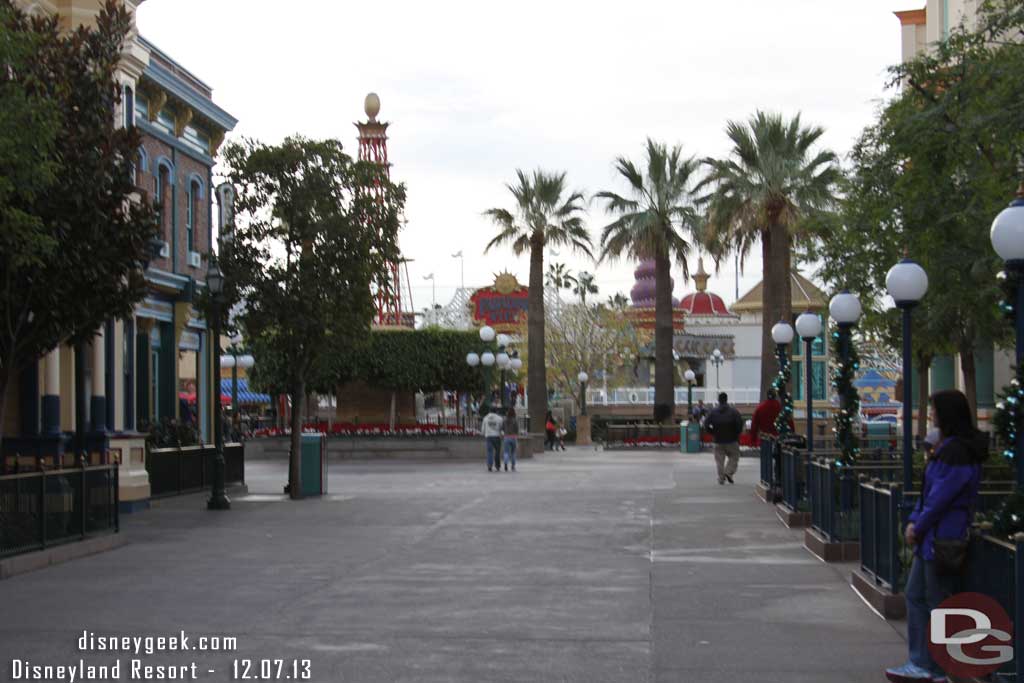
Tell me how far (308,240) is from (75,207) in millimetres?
8324

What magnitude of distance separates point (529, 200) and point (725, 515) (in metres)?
29.0

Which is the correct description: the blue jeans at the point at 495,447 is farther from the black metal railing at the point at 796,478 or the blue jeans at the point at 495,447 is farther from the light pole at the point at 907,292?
the light pole at the point at 907,292

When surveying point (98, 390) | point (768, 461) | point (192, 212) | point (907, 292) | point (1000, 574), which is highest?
point (192, 212)

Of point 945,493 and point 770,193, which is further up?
point 770,193

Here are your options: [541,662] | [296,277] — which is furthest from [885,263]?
[541,662]

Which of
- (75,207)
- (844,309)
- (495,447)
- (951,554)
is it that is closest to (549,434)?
(495,447)

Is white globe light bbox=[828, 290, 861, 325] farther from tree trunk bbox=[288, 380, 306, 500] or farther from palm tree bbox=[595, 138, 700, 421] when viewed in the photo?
palm tree bbox=[595, 138, 700, 421]

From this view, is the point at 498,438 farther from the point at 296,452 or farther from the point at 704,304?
the point at 704,304

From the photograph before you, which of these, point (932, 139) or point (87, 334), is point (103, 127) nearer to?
point (87, 334)

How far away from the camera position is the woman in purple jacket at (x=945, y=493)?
7.94m

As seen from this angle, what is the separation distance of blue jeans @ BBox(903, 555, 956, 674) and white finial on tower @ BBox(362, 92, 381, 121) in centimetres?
4577

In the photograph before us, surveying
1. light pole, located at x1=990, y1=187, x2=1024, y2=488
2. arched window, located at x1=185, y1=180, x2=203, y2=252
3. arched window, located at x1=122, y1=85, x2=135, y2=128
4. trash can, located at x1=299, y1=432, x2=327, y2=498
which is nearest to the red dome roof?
arched window, located at x1=185, y1=180, x2=203, y2=252

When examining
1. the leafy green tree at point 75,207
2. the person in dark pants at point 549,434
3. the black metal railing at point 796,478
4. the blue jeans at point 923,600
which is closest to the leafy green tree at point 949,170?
the black metal railing at point 796,478

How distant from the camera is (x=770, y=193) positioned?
→ 131 ft
